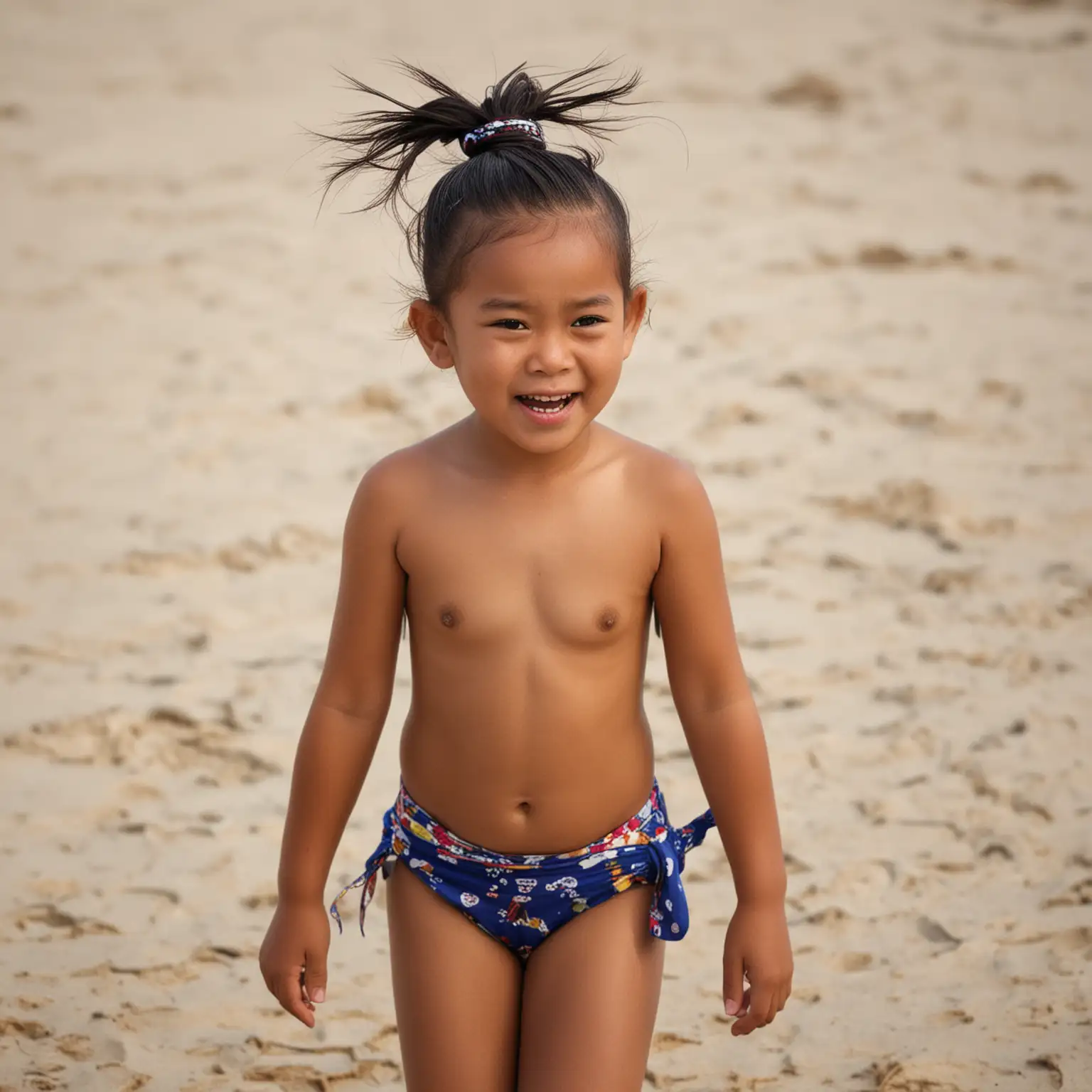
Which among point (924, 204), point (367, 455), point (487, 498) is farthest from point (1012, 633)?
point (924, 204)

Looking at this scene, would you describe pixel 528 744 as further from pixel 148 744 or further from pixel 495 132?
pixel 148 744

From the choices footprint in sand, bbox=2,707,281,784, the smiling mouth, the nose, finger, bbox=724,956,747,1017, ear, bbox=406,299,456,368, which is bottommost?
Result: finger, bbox=724,956,747,1017

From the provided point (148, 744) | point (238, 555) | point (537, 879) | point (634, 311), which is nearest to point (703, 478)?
point (238, 555)

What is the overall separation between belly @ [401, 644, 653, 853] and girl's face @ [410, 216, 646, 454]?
0.31m

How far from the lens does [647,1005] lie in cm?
211

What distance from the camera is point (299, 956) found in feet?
7.03

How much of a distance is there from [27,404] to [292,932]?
370cm

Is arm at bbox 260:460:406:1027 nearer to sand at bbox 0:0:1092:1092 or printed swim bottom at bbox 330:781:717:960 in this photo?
printed swim bottom at bbox 330:781:717:960

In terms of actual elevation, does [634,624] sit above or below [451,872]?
above

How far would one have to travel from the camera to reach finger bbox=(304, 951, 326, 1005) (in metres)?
2.14

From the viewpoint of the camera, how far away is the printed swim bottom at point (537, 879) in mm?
2123

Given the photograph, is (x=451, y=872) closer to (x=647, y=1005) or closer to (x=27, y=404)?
(x=647, y=1005)

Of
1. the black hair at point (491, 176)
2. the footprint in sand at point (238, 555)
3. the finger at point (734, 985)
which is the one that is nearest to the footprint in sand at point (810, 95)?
the footprint in sand at point (238, 555)

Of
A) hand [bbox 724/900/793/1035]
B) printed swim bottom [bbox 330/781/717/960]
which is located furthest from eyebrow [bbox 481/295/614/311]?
hand [bbox 724/900/793/1035]
